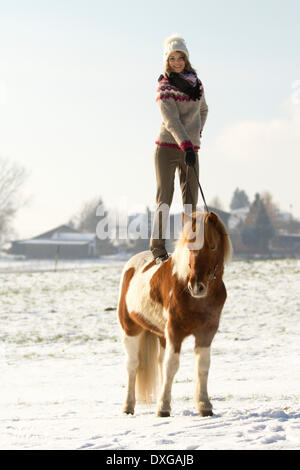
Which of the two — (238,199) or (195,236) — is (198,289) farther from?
(238,199)

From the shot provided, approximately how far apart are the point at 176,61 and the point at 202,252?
2.07m

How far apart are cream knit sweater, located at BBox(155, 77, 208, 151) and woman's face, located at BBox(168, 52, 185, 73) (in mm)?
140

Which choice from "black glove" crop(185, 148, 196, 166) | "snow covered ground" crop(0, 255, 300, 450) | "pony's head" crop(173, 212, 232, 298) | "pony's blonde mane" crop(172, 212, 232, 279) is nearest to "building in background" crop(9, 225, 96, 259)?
"snow covered ground" crop(0, 255, 300, 450)

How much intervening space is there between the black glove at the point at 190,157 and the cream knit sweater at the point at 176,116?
106 millimetres

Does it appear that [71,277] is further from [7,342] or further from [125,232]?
[125,232]

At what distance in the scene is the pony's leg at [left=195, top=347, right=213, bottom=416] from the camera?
4.76 m

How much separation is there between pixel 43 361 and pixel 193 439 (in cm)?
822

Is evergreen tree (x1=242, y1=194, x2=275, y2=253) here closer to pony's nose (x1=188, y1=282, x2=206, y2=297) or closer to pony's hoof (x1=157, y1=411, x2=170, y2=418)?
pony's hoof (x1=157, y1=411, x2=170, y2=418)

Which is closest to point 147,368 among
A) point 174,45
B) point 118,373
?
point 174,45

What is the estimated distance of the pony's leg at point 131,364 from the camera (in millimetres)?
5574

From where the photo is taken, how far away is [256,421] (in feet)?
15.0

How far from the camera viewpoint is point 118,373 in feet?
32.6

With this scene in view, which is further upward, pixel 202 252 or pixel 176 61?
pixel 176 61
